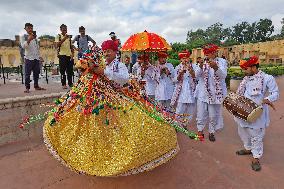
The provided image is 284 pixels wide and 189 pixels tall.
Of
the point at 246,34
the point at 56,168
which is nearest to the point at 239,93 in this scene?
the point at 56,168

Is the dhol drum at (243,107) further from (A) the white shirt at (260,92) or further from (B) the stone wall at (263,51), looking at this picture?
(B) the stone wall at (263,51)

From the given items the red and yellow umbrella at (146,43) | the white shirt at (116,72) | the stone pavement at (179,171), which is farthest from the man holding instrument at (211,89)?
the white shirt at (116,72)

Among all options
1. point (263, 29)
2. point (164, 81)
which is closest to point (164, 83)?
point (164, 81)

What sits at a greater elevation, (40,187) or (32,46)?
(32,46)

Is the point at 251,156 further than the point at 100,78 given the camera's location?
Yes

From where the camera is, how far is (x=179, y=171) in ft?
13.8

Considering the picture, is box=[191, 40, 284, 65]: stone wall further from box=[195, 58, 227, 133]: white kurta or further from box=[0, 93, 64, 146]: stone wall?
box=[0, 93, 64, 146]: stone wall

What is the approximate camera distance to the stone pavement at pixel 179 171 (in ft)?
12.5

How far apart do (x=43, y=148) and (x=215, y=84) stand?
12.2 feet

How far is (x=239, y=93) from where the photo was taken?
468 centimetres

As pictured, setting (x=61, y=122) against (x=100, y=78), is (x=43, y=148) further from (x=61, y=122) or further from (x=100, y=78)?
(x=100, y=78)

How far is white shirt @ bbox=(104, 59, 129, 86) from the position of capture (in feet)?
11.6

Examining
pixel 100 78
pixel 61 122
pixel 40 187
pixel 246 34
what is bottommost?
pixel 40 187

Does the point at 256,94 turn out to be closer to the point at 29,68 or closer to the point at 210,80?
the point at 210,80
